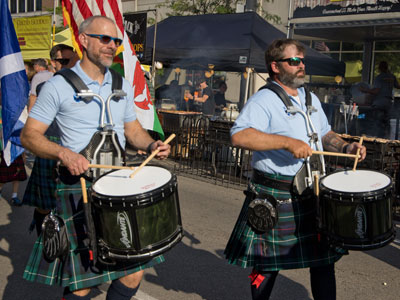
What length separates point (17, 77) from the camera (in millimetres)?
3965

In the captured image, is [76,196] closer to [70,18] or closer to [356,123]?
[70,18]

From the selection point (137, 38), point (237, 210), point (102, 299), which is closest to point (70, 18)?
point (237, 210)

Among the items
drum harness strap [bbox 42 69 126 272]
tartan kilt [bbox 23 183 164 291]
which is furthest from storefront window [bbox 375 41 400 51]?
tartan kilt [bbox 23 183 164 291]

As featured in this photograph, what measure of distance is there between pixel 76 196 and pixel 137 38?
28.7 feet

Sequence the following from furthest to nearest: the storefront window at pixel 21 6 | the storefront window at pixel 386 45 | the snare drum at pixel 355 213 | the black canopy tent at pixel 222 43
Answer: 1. the storefront window at pixel 21 6
2. the storefront window at pixel 386 45
3. the black canopy tent at pixel 222 43
4. the snare drum at pixel 355 213

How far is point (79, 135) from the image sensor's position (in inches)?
109

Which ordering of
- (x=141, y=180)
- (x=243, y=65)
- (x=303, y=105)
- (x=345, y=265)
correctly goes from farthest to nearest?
(x=243, y=65) → (x=345, y=265) → (x=303, y=105) → (x=141, y=180)

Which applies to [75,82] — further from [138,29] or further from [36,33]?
[36,33]

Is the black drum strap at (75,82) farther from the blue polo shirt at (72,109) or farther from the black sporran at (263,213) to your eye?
the black sporran at (263,213)

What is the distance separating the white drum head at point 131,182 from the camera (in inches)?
97.5

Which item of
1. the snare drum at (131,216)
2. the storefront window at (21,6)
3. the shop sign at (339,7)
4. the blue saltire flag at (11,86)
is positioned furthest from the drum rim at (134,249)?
the storefront window at (21,6)

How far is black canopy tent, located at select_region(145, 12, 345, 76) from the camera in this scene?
10.0 metres

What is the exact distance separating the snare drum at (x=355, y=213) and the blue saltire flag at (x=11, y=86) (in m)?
2.31

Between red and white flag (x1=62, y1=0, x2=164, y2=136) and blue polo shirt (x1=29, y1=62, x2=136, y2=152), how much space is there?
3.41 m
